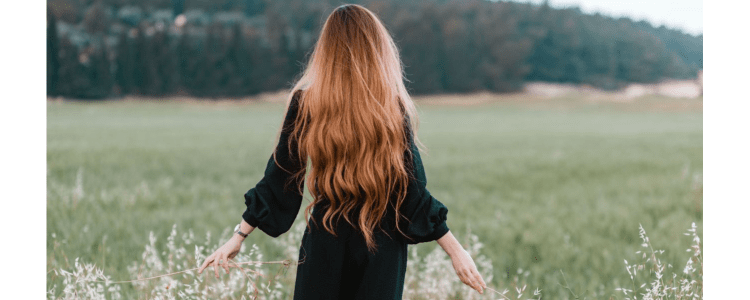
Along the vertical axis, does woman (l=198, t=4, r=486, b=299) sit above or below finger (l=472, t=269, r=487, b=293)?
above

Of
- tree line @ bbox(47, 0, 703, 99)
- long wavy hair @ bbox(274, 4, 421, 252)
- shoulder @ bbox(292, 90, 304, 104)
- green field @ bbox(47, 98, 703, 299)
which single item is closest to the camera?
long wavy hair @ bbox(274, 4, 421, 252)

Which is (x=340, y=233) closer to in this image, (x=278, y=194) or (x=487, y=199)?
(x=278, y=194)

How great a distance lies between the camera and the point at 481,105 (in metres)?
52.7

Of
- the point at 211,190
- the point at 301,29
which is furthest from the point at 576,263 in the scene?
the point at 301,29

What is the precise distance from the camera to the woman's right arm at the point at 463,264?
7.56 feet

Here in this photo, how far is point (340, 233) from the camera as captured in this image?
92.4 inches

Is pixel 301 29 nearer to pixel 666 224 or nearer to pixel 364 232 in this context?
pixel 666 224

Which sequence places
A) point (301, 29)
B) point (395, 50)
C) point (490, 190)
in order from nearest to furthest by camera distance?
point (395, 50), point (490, 190), point (301, 29)

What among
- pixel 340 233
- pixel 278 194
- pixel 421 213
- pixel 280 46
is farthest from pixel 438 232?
A: pixel 280 46

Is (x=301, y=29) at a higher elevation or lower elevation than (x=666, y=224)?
higher

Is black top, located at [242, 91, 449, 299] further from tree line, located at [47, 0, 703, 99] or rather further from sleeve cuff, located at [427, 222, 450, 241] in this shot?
tree line, located at [47, 0, 703, 99]

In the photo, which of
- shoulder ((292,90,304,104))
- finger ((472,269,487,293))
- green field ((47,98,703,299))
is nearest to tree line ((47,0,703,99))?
green field ((47,98,703,299))

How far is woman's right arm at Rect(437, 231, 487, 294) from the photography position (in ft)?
7.56

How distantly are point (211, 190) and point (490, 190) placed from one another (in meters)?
4.71
